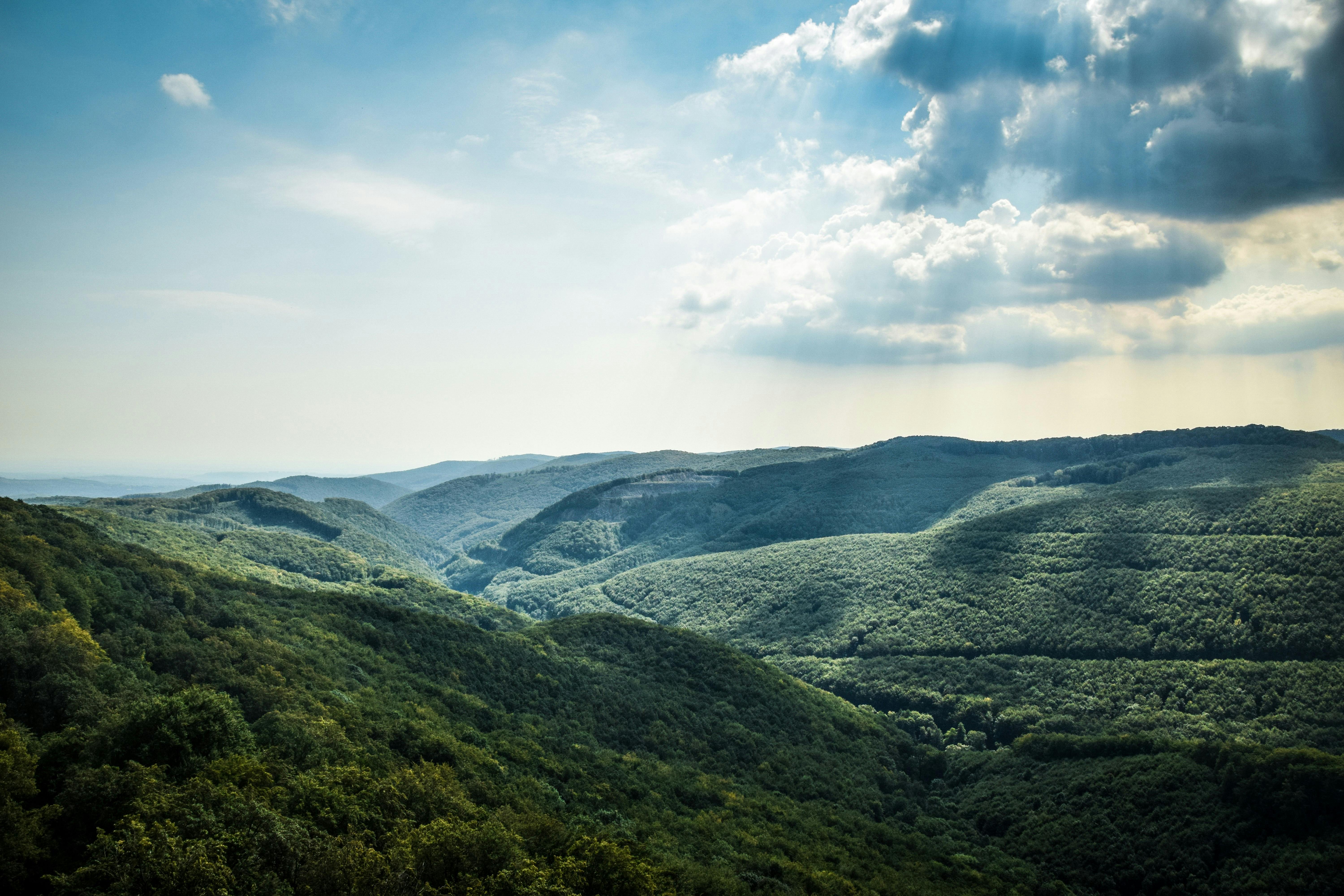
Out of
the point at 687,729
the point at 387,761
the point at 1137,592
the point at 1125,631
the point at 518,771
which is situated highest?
the point at 387,761

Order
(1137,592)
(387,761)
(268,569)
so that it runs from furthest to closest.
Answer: (268,569)
(1137,592)
(387,761)

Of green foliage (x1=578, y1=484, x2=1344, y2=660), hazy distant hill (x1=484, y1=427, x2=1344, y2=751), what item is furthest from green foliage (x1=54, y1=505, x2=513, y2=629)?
hazy distant hill (x1=484, y1=427, x2=1344, y2=751)

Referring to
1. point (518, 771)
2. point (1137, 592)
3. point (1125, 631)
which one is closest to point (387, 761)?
point (518, 771)

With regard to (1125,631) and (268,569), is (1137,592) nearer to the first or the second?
(1125,631)

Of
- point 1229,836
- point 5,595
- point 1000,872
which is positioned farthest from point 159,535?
point 1229,836

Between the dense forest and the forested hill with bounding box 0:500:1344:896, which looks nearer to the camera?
the forested hill with bounding box 0:500:1344:896

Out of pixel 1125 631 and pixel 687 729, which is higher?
pixel 1125 631

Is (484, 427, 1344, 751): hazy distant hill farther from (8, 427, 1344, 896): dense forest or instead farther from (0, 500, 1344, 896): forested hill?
(0, 500, 1344, 896): forested hill

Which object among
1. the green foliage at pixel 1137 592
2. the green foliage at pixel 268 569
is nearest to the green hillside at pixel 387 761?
the green foliage at pixel 1137 592
